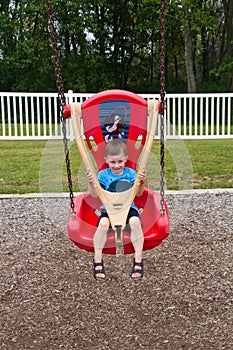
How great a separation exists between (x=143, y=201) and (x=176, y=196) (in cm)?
264

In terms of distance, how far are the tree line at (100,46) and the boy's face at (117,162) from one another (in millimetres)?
13282

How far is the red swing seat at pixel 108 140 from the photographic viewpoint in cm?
229

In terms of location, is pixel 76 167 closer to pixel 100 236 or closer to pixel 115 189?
pixel 115 189

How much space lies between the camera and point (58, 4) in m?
15.5

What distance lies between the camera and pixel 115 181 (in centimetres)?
239

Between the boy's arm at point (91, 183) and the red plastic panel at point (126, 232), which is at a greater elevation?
the boy's arm at point (91, 183)

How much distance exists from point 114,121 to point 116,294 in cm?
105

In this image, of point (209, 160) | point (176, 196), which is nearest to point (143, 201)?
point (176, 196)

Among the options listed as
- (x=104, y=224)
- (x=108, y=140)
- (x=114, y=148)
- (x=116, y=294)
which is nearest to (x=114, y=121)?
(x=108, y=140)

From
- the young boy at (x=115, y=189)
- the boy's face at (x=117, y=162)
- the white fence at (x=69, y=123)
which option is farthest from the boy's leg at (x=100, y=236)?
the white fence at (x=69, y=123)

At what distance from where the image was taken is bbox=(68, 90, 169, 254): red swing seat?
7.50 ft

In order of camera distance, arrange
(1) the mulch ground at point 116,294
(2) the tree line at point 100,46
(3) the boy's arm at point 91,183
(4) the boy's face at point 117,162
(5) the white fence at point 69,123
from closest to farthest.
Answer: (3) the boy's arm at point 91,183, (4) the boy's face at point 117,162, (1) the mulch ground at point 116,294, (5) the white fence at point 69,123, (2) the tree line at point 100,46

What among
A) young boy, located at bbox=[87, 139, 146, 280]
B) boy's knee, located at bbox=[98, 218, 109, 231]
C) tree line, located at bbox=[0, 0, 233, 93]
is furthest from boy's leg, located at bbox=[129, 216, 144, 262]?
tree line, located at bbox=[0, 0, 233, 93]

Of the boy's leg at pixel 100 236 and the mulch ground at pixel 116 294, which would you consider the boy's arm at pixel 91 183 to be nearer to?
the boy's leg at pixel 100 236
